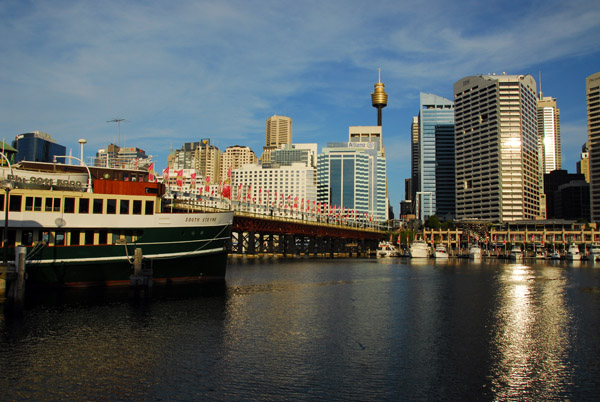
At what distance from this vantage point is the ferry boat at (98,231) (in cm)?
4638

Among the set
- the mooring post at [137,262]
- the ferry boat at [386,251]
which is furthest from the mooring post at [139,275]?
the ferry boat at [386,251]

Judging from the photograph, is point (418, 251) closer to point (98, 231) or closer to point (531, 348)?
point (98, 231)

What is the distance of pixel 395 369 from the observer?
2512cm

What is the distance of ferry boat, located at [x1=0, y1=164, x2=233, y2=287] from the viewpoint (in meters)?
46.4

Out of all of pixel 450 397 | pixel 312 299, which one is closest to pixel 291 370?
pixel 450 397

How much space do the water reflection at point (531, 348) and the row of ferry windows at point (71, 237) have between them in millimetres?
35639

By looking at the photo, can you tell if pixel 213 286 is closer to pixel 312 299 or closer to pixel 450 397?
pixel 312 299

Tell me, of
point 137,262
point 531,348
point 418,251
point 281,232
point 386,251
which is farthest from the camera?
A: point 386,251

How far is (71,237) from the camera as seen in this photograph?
47.6m

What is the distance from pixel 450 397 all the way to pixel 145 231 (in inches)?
1452

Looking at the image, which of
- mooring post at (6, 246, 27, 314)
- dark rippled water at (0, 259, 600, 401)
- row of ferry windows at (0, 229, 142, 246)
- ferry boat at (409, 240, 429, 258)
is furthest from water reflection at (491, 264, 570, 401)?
ferry boat at (409, 240, 429, 258)

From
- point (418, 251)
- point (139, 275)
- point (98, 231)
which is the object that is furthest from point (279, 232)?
point (139, 275)

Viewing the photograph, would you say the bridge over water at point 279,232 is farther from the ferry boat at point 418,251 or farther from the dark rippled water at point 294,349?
the dark rippled water at point 294,349

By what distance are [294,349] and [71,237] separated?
29.6m
